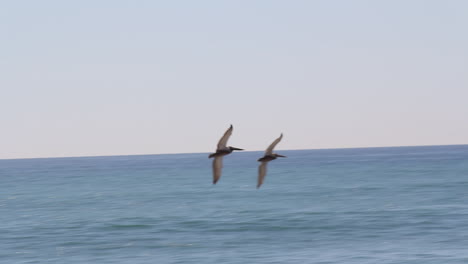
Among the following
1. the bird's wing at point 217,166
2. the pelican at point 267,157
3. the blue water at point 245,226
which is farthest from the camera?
the blue water at point 245,226

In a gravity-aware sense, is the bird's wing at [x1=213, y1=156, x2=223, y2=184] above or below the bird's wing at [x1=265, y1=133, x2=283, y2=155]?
below

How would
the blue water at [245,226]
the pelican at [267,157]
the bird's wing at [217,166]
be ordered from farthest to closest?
the blue water at [245,226], the bird's wing at [217,166], the pelican at [267,157]

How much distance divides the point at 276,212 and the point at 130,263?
41353 mm

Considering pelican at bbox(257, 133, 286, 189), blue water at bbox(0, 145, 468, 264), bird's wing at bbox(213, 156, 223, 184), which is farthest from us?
blue water at bbox(0, 145, 468, 264)

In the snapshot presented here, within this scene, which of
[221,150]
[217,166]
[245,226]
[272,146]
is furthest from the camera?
[245,226]

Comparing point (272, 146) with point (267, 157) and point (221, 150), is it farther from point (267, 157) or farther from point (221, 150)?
point (221, 150)

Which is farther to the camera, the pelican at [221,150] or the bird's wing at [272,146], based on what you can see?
the bird's wing at [272,146]

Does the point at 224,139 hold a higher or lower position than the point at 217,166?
higher

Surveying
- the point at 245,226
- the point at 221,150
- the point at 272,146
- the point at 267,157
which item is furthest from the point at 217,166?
the point at 245,226

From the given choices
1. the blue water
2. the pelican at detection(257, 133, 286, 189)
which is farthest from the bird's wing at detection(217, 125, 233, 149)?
the blue water

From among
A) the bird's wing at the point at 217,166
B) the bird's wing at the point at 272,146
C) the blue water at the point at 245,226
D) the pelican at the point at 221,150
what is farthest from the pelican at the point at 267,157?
the blue water at the point at 245,226

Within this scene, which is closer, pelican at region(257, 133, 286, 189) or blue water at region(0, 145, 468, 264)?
pelican at region(257, 133, 286, 189)

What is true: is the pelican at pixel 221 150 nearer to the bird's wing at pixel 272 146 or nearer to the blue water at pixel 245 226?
the bird's wing at pixel 272 146

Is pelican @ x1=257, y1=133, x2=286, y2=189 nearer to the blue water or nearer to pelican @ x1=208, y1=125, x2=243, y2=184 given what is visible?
pelican @ x1=208, y1=125, x2=243, y2=184
